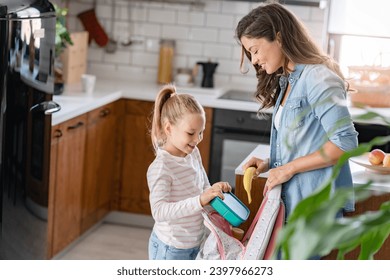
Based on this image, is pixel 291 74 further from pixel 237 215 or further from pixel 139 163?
pixel 139 163

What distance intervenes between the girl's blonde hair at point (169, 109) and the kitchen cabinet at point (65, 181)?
1523 millimetres

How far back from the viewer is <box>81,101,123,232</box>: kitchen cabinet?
4719mm

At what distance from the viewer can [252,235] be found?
2367mm

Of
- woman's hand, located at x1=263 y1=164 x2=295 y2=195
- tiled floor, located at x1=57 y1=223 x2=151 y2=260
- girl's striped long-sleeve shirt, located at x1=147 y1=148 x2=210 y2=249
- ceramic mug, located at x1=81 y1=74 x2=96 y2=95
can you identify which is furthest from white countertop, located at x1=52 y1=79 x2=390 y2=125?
woman's hand, located at x1=263 y1=164 x2=295 y2=195

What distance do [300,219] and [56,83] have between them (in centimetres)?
391

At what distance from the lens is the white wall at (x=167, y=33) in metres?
5.46

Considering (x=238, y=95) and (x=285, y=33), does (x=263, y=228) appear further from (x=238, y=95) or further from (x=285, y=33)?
(x=238, y=95)

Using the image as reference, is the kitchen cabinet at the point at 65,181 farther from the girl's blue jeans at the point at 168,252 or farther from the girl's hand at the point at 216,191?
the girl's hand at the point at 216,191

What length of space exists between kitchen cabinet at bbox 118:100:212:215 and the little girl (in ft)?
7.78

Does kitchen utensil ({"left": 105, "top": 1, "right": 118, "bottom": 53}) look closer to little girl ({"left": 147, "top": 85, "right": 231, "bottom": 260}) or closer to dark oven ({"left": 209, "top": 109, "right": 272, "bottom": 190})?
dark oven ({"left": 209, "top": 109, "right": 272, "bottom": 190})

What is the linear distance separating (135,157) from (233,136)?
701mm

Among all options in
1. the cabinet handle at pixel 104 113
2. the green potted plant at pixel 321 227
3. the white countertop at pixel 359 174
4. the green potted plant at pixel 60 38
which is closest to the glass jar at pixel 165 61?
the cabinet handle at pixel 104 113
